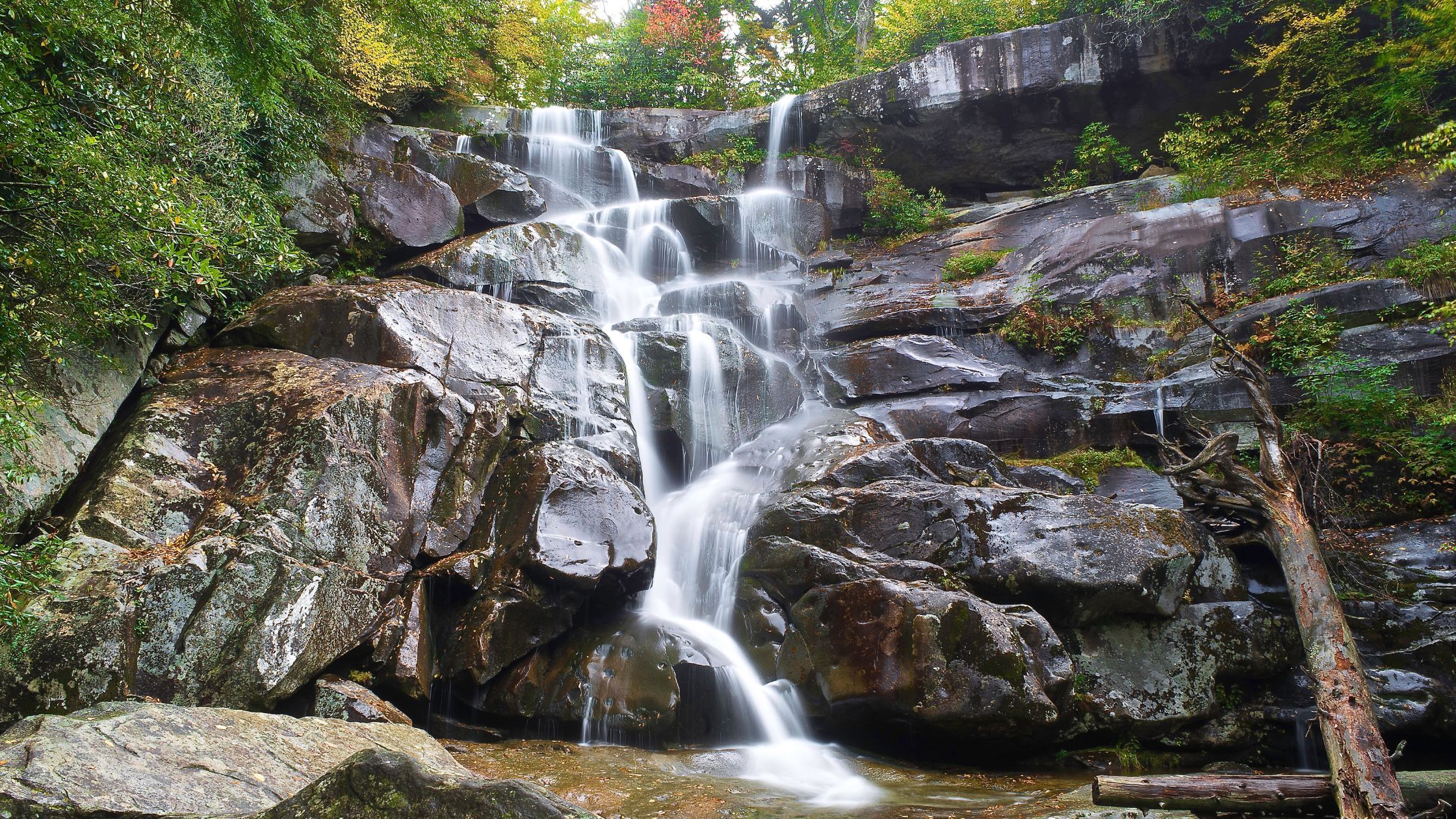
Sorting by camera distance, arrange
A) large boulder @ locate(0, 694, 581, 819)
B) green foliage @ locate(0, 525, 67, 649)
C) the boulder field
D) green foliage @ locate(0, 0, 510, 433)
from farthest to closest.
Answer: green foliage @ locate(0, 0, 510, 433) → the boulder field → green foliage @ locate(0, 525, 67, 649) → large boulder @ locate(0, 694, 581, 819)

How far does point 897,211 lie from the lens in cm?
1855

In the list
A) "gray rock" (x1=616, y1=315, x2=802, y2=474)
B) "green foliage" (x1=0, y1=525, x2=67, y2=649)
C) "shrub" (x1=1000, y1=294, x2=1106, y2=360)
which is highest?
"shrub" (x1=1000, y1=294, x2=1106, y2=360)

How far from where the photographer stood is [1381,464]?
10.3 meters

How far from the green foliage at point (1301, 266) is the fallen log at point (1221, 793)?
30.9 feet

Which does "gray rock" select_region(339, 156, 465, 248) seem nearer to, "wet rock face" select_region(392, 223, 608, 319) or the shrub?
"wet rock face" select_region(392, 223, 608, 319)

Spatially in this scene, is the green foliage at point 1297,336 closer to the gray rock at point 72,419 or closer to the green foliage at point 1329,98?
the green foliage at point 1329,98

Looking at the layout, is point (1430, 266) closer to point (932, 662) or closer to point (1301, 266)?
point (1301, 266)

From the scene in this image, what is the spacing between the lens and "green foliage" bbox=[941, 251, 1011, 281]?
15727 mm

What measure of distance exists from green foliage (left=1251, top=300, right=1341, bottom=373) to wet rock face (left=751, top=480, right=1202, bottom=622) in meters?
4.70

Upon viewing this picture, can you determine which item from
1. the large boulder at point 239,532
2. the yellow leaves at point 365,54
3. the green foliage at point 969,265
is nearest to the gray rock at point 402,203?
the yellow leaves at point 365,54

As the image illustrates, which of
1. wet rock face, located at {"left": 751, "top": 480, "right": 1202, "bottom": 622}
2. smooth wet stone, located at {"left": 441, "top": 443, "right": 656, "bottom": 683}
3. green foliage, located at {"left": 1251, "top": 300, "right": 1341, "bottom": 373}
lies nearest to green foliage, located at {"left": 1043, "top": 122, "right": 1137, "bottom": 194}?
green foliage, located at {"left": 1251, "top": 300, "right": 1341, "bottom": 373}

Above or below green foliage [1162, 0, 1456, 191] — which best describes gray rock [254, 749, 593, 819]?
below

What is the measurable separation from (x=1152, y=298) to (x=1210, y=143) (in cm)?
516

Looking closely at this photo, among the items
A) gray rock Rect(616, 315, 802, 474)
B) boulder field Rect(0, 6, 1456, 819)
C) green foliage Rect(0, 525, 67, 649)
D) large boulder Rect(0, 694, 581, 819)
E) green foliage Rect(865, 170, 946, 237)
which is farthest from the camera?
green foliage Rect(865, 170, 946, 237)
